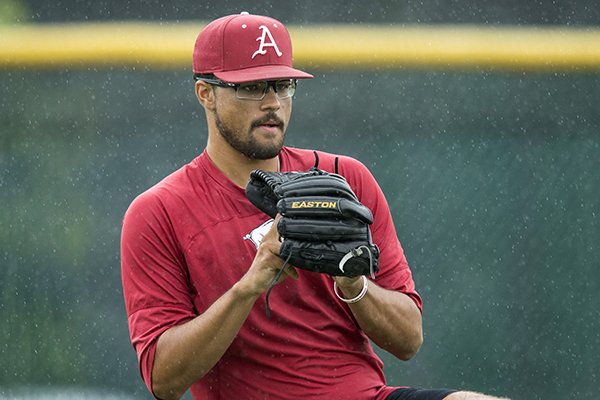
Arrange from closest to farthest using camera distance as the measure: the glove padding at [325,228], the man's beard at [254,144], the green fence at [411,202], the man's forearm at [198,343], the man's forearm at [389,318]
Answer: the glove padding at [325,228] < the man's forearm at [198,343] < the man's forearm at [389,318] < the man's beard at [254,144] < the green fence at [411,202]

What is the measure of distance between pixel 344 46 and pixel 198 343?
199 cm

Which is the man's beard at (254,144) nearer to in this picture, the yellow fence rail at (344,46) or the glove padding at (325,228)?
the glove padding at (325,228)

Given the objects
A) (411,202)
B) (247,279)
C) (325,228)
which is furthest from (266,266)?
(411,202)

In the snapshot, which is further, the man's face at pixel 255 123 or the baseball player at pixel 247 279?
the man's face at pixel 255 123

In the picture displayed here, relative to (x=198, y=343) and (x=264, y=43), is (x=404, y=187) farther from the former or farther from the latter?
(x=198, y=343)

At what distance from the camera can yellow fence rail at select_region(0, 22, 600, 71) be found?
4578mm

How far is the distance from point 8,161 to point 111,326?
30.7 inches

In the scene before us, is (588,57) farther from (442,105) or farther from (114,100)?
(114,100)

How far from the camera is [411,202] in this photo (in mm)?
4578

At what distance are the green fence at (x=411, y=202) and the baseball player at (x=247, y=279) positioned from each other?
135 cm

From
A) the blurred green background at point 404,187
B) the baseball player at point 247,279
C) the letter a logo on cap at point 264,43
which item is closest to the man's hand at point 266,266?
the baseball player at point 247,279

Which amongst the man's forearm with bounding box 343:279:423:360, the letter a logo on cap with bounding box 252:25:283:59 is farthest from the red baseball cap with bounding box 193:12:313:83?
the man's forearm with bounding box 343:279:423:360

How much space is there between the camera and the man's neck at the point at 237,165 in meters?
3.17

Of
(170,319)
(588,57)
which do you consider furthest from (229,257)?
(588,57)
